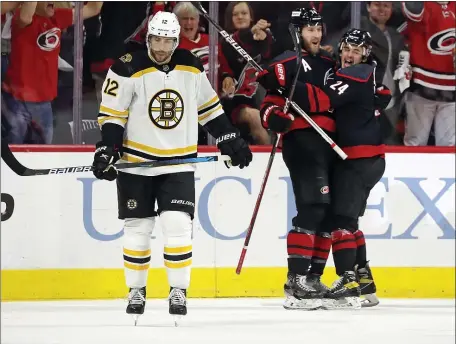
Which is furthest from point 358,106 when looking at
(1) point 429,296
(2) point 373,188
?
(1) point 429,296

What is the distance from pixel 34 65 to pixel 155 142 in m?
1.37

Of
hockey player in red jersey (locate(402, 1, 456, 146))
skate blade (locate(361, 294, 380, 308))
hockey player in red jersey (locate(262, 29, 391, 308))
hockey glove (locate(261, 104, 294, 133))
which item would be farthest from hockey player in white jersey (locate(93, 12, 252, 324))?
hockey player in red jersey (locate(402, 1, 456, 146))

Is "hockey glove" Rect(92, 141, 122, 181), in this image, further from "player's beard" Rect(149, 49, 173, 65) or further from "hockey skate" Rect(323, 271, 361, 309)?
"hockey skate" Rect(323, 271, 361, 309)

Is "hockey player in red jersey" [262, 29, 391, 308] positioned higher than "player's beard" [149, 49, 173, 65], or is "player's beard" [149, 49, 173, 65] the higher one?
"player's beard" [149, 49, 173, 65]

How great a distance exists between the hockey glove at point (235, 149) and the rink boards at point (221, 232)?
1067 millimetres

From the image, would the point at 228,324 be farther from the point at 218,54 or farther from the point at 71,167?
the point at 218,54

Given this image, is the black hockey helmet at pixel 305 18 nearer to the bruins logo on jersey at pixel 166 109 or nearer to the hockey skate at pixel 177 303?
the bruins logo on jersey at pixel 166 109

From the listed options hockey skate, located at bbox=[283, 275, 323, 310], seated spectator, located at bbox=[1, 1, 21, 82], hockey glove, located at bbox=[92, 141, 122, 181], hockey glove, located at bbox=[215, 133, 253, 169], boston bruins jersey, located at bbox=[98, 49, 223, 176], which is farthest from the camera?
seated spectator, located at bbox=[1, 1, 21, 82]

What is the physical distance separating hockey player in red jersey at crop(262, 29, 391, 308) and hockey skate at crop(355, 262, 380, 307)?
0.12m

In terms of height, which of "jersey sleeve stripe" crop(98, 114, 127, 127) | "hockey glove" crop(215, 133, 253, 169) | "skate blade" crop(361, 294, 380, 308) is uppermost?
"jersey sleeve stripe" crop(98, 114, 127, 127)

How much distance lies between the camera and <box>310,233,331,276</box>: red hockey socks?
5.79 metres

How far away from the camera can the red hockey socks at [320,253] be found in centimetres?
579

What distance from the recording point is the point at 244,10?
644cm

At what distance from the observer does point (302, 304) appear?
565cm
